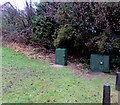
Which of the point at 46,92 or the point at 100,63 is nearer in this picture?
the point at 46,92

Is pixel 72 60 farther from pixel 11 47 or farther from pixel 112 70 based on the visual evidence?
pixel 11 47

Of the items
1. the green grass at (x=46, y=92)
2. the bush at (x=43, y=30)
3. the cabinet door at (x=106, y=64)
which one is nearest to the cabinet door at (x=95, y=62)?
the cabinet door at (x=106, y=64)

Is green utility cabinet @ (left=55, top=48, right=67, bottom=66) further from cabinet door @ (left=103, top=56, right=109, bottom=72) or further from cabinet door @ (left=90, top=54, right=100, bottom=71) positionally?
cabinet door @ (left=103, top=56, right=109, bottom=72)

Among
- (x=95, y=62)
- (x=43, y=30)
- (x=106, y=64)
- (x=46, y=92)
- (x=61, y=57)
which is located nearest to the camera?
(x=46, y=92)

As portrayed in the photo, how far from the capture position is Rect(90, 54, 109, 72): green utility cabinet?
A: 7004mm

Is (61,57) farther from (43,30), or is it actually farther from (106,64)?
(43,30)

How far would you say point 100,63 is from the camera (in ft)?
23.3

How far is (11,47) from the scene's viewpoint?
1017 centimetres

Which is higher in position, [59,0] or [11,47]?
[59,0]

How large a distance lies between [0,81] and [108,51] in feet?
16.9

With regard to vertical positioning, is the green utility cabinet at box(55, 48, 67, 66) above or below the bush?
below

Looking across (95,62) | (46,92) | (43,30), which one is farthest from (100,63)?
(43,30)

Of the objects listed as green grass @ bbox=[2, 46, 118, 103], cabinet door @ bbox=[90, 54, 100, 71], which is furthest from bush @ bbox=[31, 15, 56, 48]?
green grass @ bbox=[2, 46, 118, 103]

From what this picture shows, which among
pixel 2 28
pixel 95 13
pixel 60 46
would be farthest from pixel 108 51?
pixel 2 28
